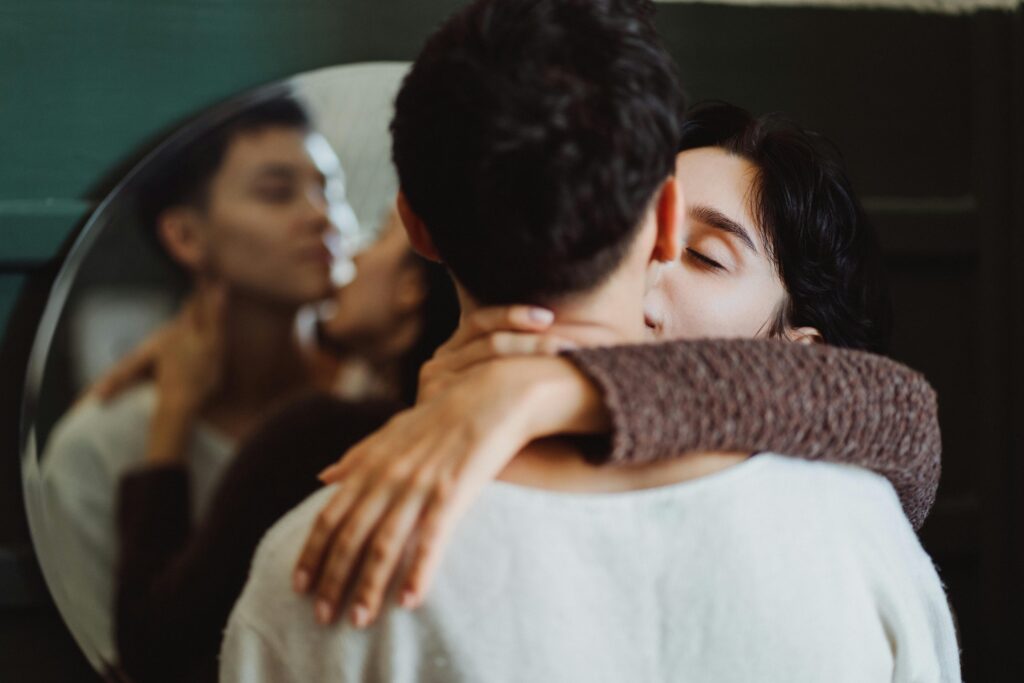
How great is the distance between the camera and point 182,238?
966 millimetres

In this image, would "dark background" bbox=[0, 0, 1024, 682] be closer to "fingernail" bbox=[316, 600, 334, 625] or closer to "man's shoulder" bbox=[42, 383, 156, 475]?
"man's shoulder" bbox=[42, 383, 156, 475]

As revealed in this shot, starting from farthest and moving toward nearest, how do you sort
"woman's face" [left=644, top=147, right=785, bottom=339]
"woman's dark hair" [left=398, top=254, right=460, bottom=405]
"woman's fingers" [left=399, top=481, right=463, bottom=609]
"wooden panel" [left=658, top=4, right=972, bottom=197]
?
"wooden panel" [left=658, top=4, right=972, bottom=197] → "woman's dark hair" [left=398, top=254, right=460, bottom=405] → "woman's face" [left=644, top=147, right=785, bottom=339] → "woman's fingers" [left=399, top=481, right=463, bottom=609]

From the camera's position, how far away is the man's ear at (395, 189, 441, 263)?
1.73 feet

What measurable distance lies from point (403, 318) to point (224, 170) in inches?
9.1

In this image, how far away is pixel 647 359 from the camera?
19.9 inches

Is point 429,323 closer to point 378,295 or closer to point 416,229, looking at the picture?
point 378,295

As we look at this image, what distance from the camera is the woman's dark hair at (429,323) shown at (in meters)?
0.95

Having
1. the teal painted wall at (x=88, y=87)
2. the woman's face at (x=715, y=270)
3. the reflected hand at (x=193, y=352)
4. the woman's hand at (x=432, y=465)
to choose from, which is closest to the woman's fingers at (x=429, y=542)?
the woman's hand at (x=432, y=465)

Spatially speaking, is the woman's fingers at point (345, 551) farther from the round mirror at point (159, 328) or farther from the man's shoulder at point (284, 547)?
the round mirror at point (159, 328)

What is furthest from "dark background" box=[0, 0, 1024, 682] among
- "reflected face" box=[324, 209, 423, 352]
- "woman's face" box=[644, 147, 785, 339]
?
"woman's face" box=[644, 147, 785, 339]

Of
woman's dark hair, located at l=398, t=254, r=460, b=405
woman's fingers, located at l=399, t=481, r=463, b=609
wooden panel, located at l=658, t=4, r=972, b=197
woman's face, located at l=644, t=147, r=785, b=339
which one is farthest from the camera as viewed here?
wooden panel, located at l=658, t=4, r=972, b=197

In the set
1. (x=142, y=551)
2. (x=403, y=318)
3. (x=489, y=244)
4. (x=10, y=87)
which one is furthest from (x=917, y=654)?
(x=10, y=87)

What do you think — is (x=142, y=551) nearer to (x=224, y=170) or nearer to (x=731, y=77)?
(x=224, y=170)

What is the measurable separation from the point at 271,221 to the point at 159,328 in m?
0.15
